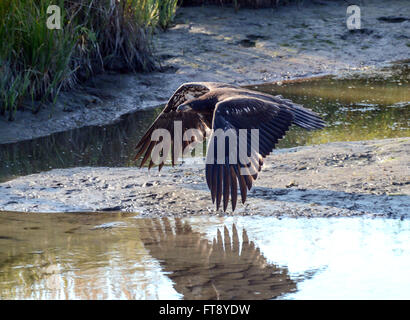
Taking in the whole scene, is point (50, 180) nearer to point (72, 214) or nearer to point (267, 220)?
point (72, 214)

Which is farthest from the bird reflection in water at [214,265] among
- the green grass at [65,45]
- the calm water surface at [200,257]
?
the green grass at [65,45]

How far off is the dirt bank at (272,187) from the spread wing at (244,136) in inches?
24.1

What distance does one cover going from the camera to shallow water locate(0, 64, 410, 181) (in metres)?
6.75

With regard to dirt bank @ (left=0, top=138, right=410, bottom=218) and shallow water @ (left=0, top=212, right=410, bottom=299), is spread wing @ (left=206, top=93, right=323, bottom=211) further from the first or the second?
dirt bank @ (left=0, top=138, right=410, bottom=218)

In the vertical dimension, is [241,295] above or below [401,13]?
below

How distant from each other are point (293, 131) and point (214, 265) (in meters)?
3.59

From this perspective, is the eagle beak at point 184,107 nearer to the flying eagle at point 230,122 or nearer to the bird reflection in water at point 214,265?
the flying eagle at point 230,122

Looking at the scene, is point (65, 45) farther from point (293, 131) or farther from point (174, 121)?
point (293, 131)

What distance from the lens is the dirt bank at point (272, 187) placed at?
17.2ft

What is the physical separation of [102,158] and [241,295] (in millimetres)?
3388

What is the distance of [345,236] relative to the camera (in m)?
4.60

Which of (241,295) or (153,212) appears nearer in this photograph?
(241,295)

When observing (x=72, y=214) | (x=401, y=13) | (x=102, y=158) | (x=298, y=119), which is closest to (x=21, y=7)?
(x=102, y=158)

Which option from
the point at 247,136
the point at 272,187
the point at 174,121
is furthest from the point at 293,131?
the point at 247,136
